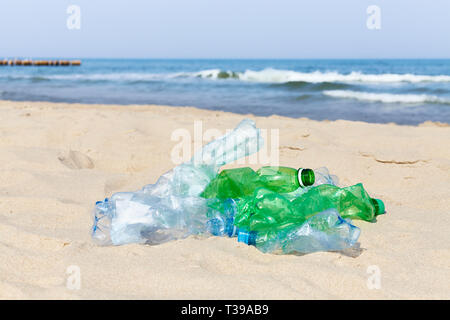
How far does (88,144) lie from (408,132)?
2775 millimetres

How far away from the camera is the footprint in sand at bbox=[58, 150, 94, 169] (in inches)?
129

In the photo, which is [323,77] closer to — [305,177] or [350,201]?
[350,201]

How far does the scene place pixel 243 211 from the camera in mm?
1898

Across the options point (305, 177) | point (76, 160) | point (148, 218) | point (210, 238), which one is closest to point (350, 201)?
point (305, 177)

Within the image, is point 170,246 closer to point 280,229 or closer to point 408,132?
point 280,229

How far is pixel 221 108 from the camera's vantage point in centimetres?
864

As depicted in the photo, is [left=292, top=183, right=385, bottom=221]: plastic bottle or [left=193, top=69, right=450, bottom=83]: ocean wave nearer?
[left=292, top=183, right=385, bottom=221]: plastic bottle

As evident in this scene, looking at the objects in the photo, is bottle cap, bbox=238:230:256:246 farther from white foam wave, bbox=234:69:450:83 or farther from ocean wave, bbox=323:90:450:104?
white foam wave, bbox=234:69:450:83

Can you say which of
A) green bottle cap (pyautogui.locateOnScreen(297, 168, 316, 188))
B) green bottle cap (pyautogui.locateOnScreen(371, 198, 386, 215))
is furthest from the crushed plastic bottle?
green bottle cap (pyautogui.locateOnScreen(371, 198, 386, 215))

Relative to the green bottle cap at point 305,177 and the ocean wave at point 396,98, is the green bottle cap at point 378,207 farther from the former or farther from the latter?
the ocean wave at point 396,98

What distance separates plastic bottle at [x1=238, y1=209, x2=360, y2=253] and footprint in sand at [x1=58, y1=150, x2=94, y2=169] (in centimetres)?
198

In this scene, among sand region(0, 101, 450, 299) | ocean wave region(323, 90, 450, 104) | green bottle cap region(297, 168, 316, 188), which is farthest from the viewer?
ocean wave region(323, 90, 450, 104)

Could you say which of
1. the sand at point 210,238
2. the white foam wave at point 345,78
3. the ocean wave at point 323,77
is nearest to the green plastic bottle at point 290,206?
the sand at point 210,238

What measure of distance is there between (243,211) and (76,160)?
196cm
